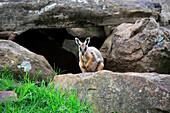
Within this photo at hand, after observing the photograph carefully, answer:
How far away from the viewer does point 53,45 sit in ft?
28.8

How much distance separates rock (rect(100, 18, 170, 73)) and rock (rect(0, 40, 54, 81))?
260 centimetres

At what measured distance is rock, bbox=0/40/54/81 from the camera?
4.28m

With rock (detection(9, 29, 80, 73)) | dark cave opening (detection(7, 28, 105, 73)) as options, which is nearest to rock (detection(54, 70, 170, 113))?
dark cave opening (detection(7, 28, 105, 73))

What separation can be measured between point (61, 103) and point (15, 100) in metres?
0.72

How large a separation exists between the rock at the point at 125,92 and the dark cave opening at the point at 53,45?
465cm

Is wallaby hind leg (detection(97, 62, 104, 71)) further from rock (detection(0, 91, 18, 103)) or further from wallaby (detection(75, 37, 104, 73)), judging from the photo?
rock (detection(0, 91, 18, 103))

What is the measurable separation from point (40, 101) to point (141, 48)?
357 centimetres

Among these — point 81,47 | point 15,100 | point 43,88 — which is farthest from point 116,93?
point 81,47

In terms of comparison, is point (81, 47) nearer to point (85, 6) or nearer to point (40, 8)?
point (85, 6)

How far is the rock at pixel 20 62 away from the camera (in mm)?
4281

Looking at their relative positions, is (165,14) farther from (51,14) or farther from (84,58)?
(51,14)

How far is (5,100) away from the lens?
3.33 metres

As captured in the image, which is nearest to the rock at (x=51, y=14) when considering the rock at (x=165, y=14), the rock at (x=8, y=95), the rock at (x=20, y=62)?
the rock at (x=20, y=62)

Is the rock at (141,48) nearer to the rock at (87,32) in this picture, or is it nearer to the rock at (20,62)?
the rock at (87,32)
